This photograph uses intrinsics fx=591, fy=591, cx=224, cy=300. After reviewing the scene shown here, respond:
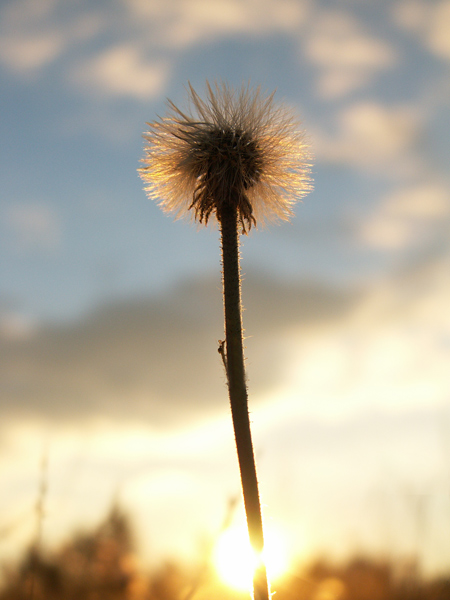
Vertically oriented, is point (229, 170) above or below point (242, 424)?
above

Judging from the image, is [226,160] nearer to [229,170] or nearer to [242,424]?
[229,170]

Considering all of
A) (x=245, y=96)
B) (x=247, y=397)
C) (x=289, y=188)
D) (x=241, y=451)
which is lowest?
(x=241, y=451)

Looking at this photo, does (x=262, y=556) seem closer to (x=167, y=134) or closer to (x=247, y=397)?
(x=247, y=397)

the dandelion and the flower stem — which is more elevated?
the dandelion

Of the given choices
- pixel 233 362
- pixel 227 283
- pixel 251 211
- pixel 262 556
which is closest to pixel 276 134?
pixel 251 211

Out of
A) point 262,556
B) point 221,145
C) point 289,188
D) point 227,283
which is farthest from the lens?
point 289,188

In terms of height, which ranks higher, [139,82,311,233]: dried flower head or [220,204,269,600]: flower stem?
[139,82,311,233]: dried flower head

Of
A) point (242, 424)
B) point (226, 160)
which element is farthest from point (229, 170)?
point (242, 424)

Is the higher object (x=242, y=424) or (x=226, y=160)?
(x=226, y=160)

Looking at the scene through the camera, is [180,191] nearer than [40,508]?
No
